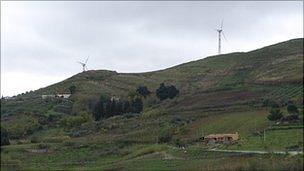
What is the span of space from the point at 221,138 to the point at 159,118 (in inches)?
830

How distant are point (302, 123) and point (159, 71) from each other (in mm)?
95538

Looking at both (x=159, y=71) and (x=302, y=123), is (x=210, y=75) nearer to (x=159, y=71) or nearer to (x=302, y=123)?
(x=159, y=71)

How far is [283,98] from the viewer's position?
76625 millimetres

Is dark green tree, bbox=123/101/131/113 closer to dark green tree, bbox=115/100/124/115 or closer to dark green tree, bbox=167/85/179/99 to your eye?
dark green tree, bbox=115/100/124/115

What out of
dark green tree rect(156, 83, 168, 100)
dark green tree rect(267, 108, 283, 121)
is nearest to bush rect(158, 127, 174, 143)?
dark green tree rect(267, 108, 283, 121)

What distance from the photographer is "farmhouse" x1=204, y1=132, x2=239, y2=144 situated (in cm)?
5969

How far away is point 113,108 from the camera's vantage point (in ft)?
313

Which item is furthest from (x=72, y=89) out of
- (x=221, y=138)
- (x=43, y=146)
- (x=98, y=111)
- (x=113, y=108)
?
(x=221, y=138)

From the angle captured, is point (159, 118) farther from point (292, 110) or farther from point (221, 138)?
point (292, 110)

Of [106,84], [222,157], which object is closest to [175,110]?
[222,157]

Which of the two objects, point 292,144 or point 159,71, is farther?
point 159,71

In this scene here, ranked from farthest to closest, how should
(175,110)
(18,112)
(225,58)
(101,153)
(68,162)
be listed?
(225,58)
(18,112)
(175,110)
(101,153)
(68,162)

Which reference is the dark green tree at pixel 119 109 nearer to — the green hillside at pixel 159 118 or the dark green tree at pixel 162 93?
the green hillside at pixel 159 118

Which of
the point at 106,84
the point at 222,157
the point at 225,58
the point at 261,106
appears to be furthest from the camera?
the point at 225,58
